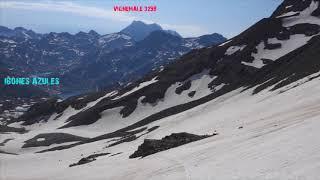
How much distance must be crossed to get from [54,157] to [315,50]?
6032 centimetres

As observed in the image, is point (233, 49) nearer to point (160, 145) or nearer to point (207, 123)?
point (207, 123)

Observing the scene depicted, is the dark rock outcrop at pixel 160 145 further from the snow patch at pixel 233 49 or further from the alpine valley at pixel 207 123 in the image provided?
the snow patch at pixel 233 49

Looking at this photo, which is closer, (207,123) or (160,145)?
(160,145)

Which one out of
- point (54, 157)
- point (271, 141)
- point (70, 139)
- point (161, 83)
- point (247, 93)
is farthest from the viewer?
point (161, 83)

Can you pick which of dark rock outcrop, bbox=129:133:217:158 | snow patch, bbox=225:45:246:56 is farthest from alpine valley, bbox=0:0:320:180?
snow patch, bbox=225:45:246:56

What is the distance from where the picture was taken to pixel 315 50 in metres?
95.5

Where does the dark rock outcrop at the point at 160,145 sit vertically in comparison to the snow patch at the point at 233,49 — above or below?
below

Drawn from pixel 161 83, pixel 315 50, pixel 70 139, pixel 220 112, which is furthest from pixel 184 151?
pixel 161 83

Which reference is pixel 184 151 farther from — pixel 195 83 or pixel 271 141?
pixel 195 83

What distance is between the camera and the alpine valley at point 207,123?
24.7 meters

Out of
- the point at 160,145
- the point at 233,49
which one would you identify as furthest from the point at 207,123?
the point at 233,49

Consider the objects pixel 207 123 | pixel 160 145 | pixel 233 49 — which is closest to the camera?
pixel 160 145

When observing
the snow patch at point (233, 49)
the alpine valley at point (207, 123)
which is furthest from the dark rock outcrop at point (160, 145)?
the snow patch at point (233, 49)

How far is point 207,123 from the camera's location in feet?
204
